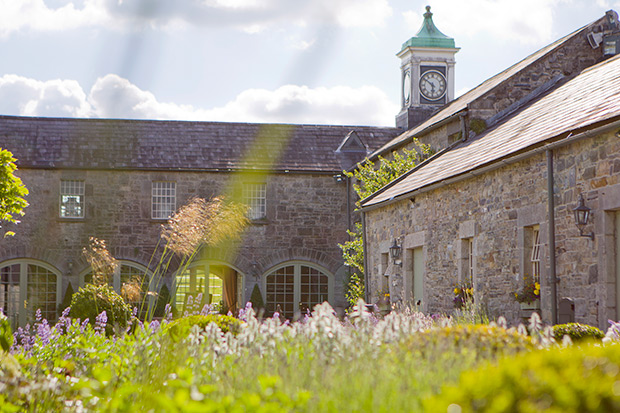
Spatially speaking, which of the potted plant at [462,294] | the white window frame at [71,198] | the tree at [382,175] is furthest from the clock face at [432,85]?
the potted plant at [462,294]

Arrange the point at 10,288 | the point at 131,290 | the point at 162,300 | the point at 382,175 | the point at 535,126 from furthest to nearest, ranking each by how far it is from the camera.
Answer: the point at 10,288 → the point at 162,300 → the point at 382,175 → the point at 131,290 → the point at 535,126

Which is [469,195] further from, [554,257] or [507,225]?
[554,257]

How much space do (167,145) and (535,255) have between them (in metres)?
15.3

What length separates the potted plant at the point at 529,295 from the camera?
36.6ft

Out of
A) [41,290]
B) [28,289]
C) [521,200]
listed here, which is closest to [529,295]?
[521,200]

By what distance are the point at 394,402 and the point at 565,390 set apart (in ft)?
3.21

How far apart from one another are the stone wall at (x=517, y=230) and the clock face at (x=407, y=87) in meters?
13.0

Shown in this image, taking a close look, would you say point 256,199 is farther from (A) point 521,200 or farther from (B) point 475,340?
(B) point 475,340

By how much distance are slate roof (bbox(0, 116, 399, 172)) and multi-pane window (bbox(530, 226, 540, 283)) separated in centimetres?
1328

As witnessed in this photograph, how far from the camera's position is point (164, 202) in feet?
78.1

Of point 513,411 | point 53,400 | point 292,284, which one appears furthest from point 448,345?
point 292,284

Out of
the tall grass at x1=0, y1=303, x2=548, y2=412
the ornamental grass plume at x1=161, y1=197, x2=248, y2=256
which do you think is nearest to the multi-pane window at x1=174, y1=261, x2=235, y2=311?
the ornamental grass plume at x1=161, y1=197, x2=248, y2=256

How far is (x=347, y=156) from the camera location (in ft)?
82.3

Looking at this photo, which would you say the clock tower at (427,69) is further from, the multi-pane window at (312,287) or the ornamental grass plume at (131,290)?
the ornamental grass plume at (131,290)
